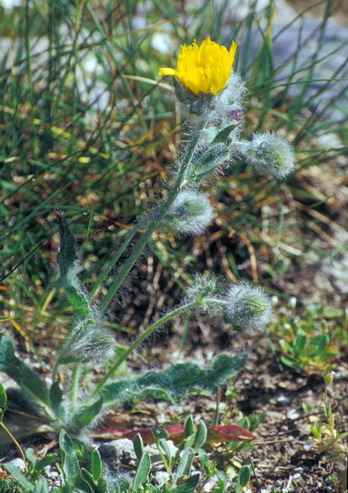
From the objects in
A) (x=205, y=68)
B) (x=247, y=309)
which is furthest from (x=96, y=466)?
(x=205, y=68)

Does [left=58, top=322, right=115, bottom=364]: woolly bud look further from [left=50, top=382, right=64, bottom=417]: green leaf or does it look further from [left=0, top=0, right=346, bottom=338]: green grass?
→ [left=0, top=0, right=346, bottom=338]: green grass

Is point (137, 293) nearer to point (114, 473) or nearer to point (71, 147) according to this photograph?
point (71, 147)

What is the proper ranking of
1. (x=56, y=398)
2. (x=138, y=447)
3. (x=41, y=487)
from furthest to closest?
(x=56, y=398), (x=138, y=447), (x=41, y=487)

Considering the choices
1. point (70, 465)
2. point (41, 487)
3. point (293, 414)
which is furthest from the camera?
point (293, 414)

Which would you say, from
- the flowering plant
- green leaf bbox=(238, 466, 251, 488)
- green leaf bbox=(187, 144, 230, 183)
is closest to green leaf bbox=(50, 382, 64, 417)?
the flowering plant

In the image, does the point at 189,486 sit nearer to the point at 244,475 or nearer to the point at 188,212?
the point at 244,475

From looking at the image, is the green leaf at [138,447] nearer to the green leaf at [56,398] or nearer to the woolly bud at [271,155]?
the green leaf at [56,398]
